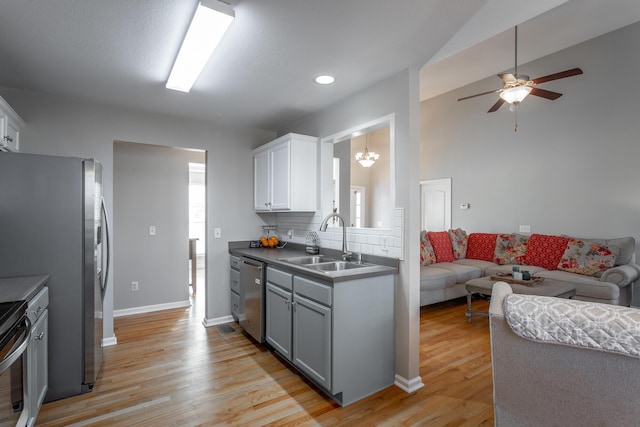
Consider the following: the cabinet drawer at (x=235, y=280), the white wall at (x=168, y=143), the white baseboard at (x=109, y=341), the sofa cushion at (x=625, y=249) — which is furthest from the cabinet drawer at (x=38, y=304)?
the sofa cushion at (x=625, y=249)

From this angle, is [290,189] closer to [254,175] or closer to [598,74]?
[254,175]

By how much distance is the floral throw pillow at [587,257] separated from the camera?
405 centimetres

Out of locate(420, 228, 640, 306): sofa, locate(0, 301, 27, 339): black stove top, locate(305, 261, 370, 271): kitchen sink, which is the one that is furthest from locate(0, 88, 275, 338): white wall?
locate(420, 228, 640, 306): sofa

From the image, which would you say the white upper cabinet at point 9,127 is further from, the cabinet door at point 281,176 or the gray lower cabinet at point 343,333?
the gray lower cabinet at point 343,333

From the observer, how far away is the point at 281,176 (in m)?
3.41

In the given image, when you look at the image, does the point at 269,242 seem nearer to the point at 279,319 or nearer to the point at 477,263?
the point at 279,319

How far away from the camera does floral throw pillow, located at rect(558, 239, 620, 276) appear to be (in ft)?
13.3

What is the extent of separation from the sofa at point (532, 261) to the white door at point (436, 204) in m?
0.72

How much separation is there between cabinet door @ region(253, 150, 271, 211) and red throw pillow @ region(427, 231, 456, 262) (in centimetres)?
301

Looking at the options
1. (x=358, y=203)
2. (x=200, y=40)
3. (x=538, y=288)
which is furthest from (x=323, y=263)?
(x=358, y=203)

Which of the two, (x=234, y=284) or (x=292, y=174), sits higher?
(x=292, y=174)

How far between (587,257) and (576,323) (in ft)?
13.4

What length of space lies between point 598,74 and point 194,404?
6.31 metres

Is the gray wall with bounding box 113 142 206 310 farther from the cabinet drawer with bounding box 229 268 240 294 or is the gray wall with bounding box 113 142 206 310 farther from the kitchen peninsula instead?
the kitchen peninsula
